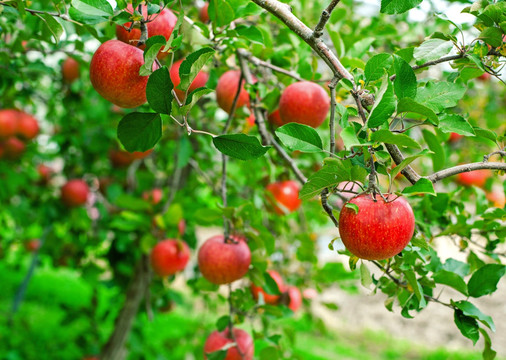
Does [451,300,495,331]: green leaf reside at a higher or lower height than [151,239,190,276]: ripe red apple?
higher

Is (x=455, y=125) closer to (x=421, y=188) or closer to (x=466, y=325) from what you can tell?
(x=421, y=188)

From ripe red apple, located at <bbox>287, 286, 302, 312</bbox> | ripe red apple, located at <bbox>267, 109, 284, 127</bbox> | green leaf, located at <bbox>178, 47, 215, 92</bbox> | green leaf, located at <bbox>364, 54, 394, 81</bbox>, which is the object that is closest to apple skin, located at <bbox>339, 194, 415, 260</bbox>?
green leaf, located at <bbox>364, 54, 394, 81</bbox>

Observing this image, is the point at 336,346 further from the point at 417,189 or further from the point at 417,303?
the point at 417,189

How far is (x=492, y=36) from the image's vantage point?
0.79 m

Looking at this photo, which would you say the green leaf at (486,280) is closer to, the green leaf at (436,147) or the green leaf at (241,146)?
the green leaf at (436,147)

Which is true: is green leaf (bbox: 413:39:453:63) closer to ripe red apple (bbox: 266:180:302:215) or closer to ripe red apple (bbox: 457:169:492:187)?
ripe red apple (bbox: 266:180:302:215)

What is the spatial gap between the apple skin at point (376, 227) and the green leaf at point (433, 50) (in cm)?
26

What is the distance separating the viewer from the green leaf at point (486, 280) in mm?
929

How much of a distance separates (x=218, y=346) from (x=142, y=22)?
2.79ft

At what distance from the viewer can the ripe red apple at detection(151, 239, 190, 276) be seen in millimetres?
1663

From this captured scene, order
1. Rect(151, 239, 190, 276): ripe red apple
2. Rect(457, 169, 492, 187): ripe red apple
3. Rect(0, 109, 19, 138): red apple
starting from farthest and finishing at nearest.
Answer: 1. Rect(457, 169, 492, 187): ripe red apple
2. Rect(0, 109, 19, 138): red apple
3. Rect(151, 239, 190, 276): ripe red apple

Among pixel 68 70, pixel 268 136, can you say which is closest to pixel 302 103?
pixel 268 136

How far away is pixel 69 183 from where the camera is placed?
2441 millimetres

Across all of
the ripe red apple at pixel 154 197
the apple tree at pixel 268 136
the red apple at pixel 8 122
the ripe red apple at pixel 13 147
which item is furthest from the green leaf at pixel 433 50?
the ripe red apple at pixel 13 147
